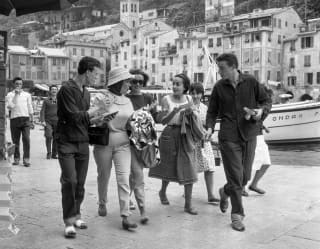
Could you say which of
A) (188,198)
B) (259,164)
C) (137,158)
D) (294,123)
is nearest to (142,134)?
(137,158)

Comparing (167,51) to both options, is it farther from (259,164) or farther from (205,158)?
(205,158)

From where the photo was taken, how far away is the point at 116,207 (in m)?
6.01

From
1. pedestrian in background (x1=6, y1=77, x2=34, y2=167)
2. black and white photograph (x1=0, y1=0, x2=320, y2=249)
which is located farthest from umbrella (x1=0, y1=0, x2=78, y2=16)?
pedestrian in background (x1=6, y1=77, x2=34, y2=167)

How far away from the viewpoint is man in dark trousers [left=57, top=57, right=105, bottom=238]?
4.69 meters

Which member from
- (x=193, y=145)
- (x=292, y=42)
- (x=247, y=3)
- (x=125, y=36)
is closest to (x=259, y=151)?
(x=193, y=145)

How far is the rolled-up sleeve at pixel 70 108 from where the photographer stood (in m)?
4.63

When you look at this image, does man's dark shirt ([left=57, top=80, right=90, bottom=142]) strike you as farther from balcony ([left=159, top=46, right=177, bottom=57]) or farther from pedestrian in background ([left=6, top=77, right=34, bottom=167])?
balcony ([left=159, top=46, right=177, bottom=57])

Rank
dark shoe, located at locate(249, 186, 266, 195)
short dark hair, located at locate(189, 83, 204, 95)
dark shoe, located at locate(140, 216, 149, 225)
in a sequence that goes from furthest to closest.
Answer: dark shoe, located at locate(249, 186, 266, 195)
short dark hair, located at locate(189, 83, 204, 95)
dark shoe, located at locate(140, 216, 149, 225)

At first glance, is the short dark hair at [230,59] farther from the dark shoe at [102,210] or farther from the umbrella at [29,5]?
the dark shoe at [102,210]

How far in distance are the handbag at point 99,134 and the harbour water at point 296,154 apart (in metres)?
9.44

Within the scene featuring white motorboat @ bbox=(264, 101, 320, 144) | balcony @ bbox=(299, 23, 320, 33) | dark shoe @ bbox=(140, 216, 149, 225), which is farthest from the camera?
balcony @ bbox=(299, 23, 320, 33)

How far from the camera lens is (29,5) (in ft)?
18.0

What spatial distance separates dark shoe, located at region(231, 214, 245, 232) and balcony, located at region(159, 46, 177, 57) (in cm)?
6823

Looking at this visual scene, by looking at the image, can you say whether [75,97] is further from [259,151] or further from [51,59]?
[51,59]
